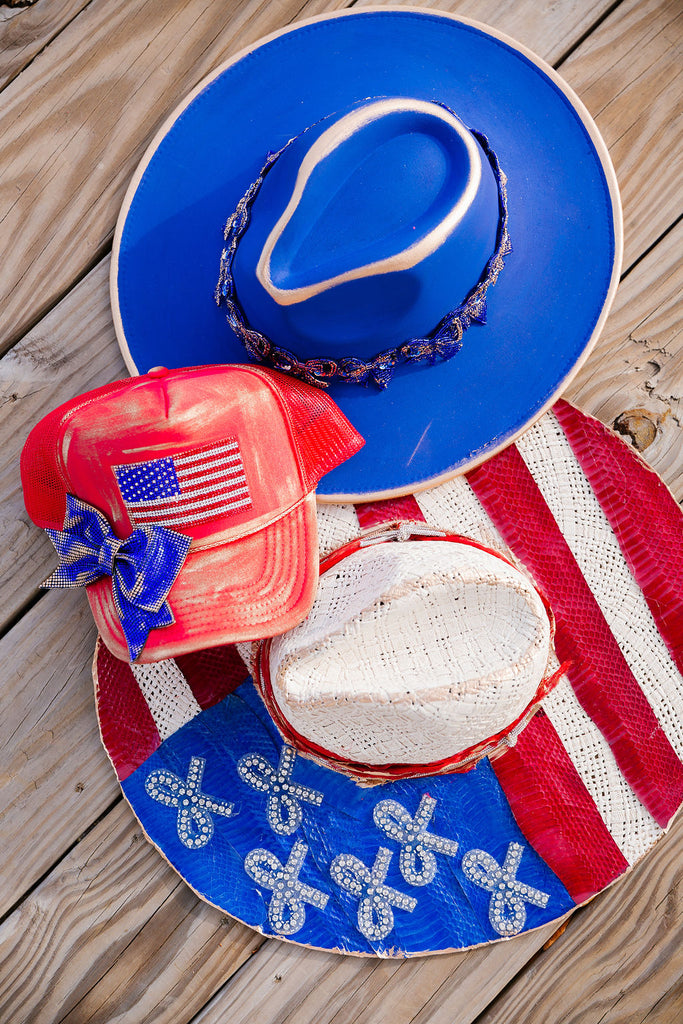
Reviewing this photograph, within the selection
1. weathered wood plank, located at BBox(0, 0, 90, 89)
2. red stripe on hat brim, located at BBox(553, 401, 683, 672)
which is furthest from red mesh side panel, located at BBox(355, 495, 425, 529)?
weathered wood plank, located at BBox(0, 0, 90, 89)

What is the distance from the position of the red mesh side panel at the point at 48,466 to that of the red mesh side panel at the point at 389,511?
1.28 ft

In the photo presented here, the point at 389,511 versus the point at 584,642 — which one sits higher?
the point at 389,511

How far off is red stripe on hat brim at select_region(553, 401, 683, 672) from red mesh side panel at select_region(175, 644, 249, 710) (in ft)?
2.00

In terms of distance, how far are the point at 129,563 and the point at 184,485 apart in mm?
117

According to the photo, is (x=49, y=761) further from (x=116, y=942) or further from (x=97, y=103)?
(x=97, y=103)

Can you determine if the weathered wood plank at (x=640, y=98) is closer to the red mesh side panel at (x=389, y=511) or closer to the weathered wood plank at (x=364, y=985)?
the red mesh side panel at (x=389, y=511)

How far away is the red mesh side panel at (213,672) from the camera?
1.11 meters

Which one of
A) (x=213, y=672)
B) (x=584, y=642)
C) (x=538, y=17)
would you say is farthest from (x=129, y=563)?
(x=538, y=17)

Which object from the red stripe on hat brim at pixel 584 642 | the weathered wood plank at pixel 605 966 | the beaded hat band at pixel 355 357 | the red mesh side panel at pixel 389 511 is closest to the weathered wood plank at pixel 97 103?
the beaded hat band at pixel 355 357

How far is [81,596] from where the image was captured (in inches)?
48.1

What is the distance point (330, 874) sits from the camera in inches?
42.3

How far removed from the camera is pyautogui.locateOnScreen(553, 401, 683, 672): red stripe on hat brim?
1.08m

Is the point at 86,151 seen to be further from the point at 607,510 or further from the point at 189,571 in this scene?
the point at 607,510

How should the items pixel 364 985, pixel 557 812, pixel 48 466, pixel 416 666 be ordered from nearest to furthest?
1. pixel 416 666
2. pixel 48 466
3. pixel 557 812
4. pixel 364 985
